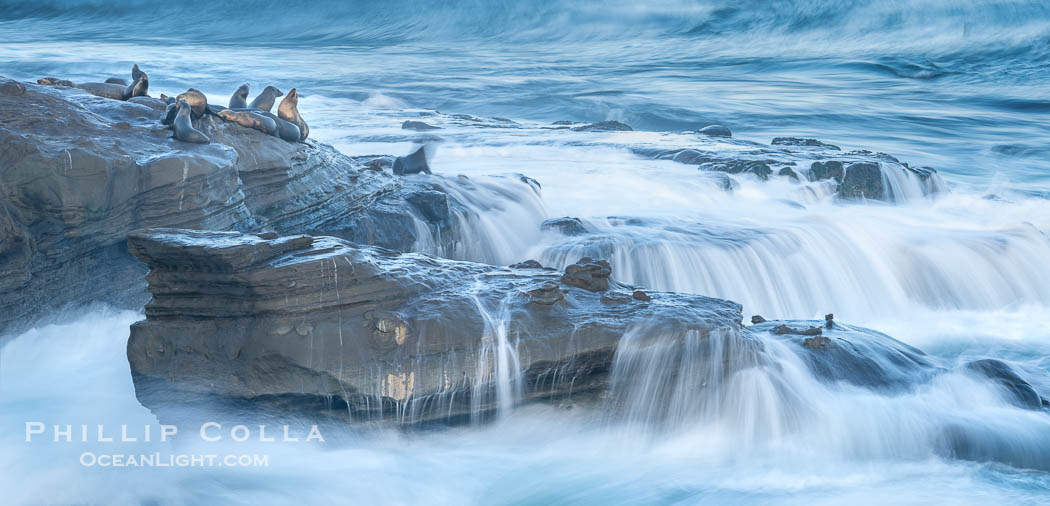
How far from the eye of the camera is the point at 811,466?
16.8 ft

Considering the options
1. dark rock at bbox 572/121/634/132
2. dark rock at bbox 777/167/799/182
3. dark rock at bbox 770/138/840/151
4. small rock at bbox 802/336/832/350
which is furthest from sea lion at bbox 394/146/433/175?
dark rock at bbox 770/138/840/151

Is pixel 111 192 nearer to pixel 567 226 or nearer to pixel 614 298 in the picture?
pixel 614 298

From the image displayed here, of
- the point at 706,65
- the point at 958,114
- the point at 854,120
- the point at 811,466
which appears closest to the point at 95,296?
the point at 811,466

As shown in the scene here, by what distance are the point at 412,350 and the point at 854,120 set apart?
17.2m

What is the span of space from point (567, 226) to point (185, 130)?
3.82 m

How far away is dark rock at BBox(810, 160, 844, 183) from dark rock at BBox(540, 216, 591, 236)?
13.5 feet

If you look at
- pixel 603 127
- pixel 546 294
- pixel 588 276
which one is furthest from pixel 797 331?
pixel 603 127

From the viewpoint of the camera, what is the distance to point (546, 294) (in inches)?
208

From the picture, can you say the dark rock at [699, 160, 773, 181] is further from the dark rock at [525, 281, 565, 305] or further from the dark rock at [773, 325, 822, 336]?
the dark rock at [525, 281, 565, 305]

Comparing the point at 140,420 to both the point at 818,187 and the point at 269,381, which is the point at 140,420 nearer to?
the point at 269,381

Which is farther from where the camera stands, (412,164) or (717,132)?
(717,132)

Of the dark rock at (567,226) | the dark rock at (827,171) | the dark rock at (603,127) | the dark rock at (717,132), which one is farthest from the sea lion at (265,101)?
the dark rock at (717,132)

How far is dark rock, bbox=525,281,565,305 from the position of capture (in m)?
5.25

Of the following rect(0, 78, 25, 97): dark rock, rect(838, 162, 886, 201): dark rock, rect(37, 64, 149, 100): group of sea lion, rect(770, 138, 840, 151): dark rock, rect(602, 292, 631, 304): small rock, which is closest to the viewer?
rect(602, 292, 631, 304): small rock
